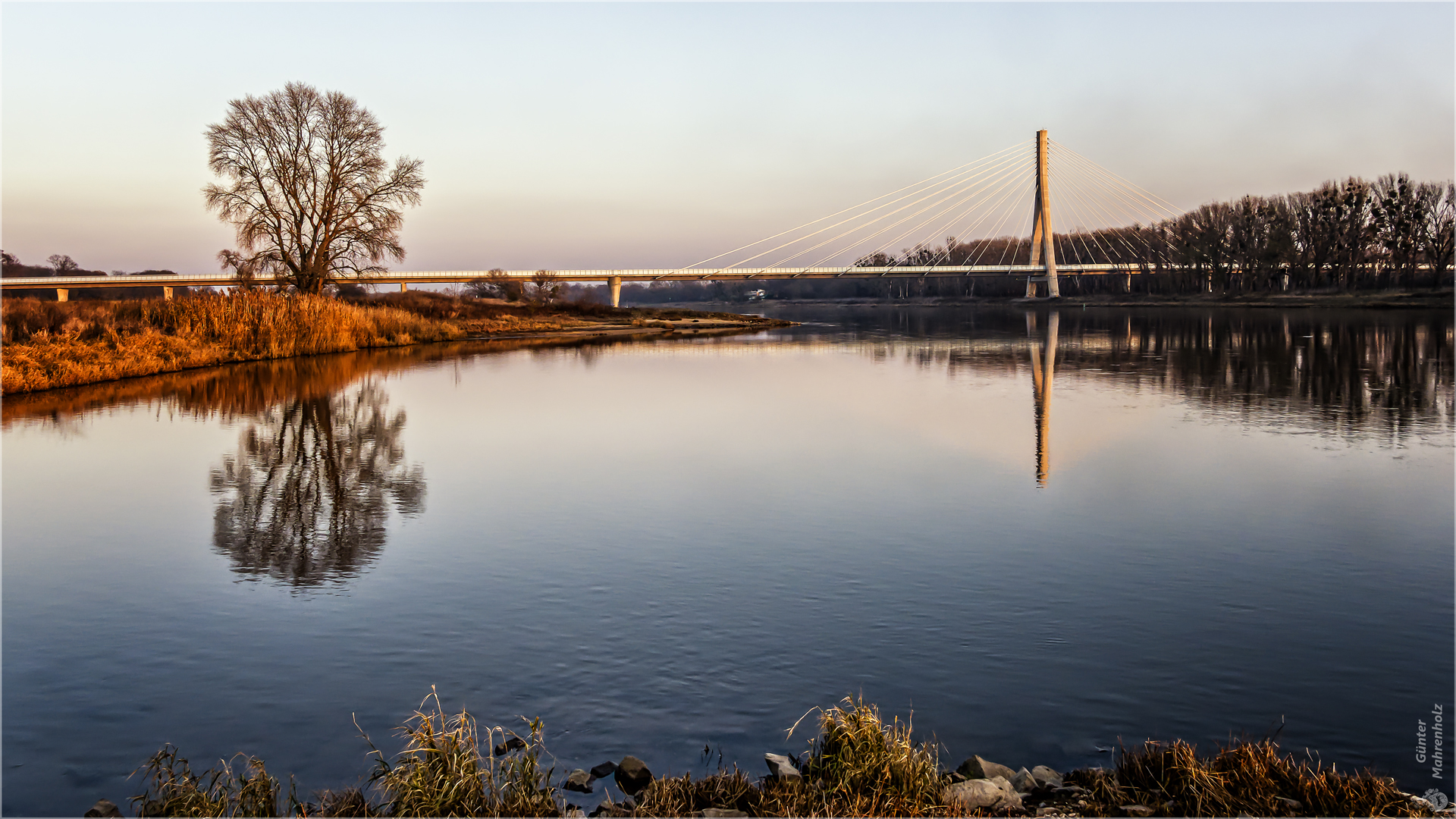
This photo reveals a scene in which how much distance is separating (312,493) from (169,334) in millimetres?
20473

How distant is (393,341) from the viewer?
123ft

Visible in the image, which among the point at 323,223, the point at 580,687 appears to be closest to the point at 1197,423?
the point at 580,687

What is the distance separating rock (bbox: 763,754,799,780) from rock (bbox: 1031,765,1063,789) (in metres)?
0.98

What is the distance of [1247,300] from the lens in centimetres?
7375

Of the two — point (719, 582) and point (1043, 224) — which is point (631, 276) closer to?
point (1043, 224)

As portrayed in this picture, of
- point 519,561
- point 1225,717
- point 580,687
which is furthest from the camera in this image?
point 519,561

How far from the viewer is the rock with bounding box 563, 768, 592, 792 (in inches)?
167

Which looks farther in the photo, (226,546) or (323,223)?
(323,223)

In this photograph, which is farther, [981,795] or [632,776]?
[632,776]

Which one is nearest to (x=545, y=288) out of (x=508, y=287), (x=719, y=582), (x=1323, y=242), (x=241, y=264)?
(x=508, y=287)

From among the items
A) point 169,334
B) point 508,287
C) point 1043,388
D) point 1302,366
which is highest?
point 508,287

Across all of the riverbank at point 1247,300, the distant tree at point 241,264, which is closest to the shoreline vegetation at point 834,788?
the distant tree at point 241,264

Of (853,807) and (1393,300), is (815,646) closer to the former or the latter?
(853,807)

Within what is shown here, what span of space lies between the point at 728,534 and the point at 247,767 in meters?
4.43
